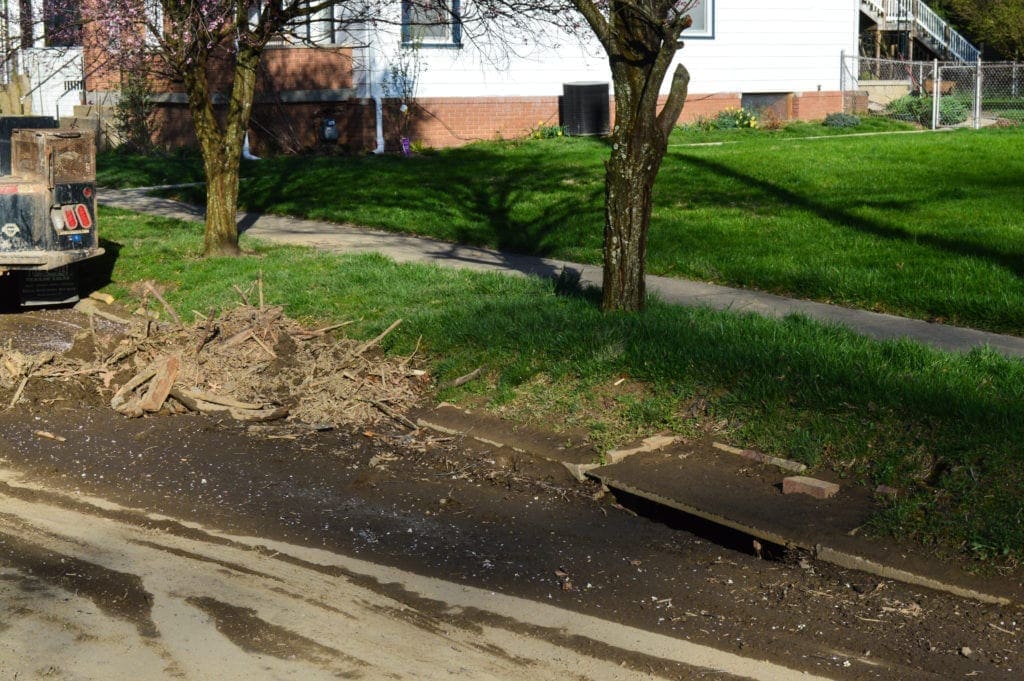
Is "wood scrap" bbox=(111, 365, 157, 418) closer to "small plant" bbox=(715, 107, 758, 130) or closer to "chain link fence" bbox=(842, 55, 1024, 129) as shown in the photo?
"small plant" bbox=(715, 107, 758, 130)

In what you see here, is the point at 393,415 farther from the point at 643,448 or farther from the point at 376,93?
the point at 376,93

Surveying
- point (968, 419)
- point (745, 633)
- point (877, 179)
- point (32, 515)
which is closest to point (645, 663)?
point (745, 633)

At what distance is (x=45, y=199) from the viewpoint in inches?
390

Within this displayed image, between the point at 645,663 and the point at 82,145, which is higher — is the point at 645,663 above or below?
below

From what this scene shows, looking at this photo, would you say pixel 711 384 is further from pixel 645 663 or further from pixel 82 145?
pixel 82 145

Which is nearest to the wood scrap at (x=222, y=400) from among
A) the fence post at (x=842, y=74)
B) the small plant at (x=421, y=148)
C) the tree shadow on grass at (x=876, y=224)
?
the tree shadow on grass at (x=876, y=224)

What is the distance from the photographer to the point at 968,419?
6.12m

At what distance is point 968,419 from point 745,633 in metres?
2.22

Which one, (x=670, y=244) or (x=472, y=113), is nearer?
(x=670, y=244)

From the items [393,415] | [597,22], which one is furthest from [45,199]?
[597,22]

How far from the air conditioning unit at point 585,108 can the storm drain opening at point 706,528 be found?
58.3 feet

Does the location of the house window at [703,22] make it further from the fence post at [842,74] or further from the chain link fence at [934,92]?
the chain link fence at [934,92]

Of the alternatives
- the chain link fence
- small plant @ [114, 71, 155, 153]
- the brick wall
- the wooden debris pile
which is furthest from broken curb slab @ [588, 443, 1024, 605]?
small plant @ [114, 71, 155, 153]

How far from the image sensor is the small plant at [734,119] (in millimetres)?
24391
